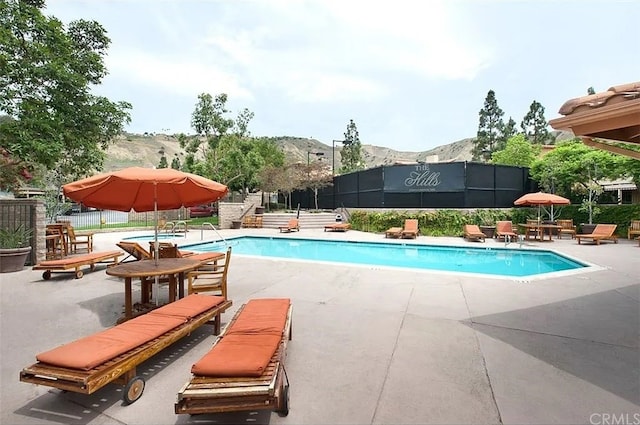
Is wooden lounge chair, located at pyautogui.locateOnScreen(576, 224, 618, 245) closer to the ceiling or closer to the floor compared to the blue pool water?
closer to the ceiling

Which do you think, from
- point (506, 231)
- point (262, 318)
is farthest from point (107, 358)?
point (506, 231)

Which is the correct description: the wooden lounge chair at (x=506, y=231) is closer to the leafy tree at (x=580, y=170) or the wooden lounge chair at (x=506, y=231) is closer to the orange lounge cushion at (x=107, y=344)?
the leafy tree at (x=580, y=170)

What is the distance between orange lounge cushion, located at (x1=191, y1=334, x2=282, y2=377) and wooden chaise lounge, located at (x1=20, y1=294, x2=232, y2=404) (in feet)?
1.98

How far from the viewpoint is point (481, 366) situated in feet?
9.93

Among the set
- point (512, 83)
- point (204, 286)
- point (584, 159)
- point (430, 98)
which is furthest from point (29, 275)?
point (430, 98)

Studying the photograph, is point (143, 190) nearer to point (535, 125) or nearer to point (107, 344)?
point (107, 344)

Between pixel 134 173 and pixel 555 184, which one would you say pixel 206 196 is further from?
pixel 555 184

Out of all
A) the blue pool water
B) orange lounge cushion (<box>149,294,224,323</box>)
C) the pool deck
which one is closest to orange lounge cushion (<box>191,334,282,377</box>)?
the pool deck

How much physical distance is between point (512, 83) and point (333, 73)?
29.3 feet

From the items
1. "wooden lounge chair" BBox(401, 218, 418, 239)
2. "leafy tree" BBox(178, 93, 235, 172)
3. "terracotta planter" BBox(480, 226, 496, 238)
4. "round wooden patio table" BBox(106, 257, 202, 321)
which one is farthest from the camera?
"leafy tree" BBox(178, 93, 235, 172)

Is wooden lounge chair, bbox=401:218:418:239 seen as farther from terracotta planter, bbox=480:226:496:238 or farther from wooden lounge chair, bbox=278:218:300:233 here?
wooden lounge chair, bbox=278:218:300:233

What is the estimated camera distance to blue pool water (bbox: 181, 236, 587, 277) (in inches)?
367

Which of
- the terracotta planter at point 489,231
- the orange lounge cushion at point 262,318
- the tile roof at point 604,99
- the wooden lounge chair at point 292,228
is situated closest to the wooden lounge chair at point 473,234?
the terracotta planter at point 489,231

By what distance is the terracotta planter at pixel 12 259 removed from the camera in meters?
7.24
